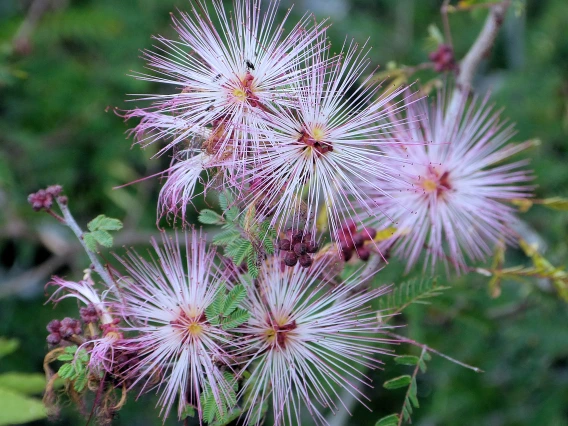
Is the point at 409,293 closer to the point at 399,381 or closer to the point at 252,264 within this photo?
the point at 399,381

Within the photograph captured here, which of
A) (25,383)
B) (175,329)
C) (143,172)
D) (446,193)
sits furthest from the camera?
(143,172)

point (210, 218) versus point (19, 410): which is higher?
point (210, 218)

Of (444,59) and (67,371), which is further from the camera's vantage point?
(444,59)

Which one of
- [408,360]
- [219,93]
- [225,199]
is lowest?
[408,360]

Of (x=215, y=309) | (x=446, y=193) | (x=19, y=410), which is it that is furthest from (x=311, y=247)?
(x=19, y=410)

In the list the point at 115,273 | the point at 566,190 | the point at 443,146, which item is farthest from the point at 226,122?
the point at 566,190

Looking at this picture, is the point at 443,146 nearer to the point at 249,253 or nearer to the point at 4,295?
the point at 249,253

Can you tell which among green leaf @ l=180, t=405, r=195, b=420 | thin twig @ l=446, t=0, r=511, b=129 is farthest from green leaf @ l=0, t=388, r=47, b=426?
thin twig @ l=446, t=0, r=511, b=129

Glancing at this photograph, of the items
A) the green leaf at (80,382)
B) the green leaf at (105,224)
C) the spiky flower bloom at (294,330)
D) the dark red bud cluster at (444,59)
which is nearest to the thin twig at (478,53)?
the dark red bud cluster at (444,59)
